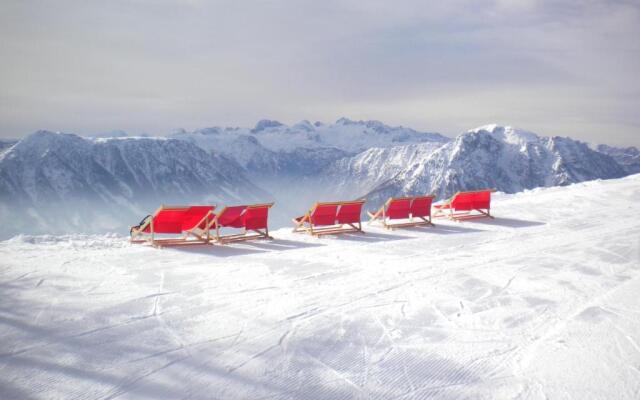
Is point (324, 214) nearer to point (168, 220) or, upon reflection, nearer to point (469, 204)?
point (168, 220)

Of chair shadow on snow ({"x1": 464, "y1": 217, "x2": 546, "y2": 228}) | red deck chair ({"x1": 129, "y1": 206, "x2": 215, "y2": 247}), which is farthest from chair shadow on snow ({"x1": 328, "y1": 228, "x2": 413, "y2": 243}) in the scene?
chair shadow on snow ({"x1": 464, "y1": 217, "x2": 546, "y2": 228})

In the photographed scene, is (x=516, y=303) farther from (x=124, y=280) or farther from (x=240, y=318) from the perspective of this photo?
(x=124, y=280)

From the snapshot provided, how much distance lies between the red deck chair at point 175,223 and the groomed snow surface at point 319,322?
630mm

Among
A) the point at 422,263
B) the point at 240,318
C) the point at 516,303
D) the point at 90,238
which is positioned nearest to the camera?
the point at 240,318

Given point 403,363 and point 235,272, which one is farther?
point 235,272

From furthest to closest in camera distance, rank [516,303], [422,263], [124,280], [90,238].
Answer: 1. [90,238]
2. [422,263]
3. [124,280]
4. [516,303]

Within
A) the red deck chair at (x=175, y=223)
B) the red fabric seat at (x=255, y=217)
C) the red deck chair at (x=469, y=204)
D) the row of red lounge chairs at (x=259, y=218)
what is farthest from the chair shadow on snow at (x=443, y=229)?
the red deck chair at (x=175, y=223)

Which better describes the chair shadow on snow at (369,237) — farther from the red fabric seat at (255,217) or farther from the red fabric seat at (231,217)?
the red fabric seat at (231,217)

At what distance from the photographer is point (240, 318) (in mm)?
6941

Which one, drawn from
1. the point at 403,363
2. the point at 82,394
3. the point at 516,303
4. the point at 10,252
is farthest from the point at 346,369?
the point at 10,252

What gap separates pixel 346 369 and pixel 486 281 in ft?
15.5

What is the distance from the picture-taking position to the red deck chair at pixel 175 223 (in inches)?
487

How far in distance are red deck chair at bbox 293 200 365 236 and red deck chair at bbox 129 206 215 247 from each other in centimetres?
294

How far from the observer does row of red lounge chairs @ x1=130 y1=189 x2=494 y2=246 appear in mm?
12758
